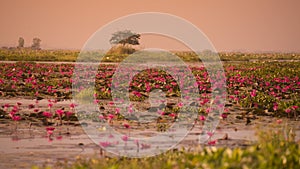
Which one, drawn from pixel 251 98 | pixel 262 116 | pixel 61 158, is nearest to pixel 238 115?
pixel 262 116

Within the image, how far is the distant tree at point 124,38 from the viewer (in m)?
66.9

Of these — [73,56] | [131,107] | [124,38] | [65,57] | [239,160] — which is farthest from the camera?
[124,38]

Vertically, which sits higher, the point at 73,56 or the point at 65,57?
the point at 73,56

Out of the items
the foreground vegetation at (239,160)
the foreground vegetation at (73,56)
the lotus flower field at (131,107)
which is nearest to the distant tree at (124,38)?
the foreground vegetation at (73,56)

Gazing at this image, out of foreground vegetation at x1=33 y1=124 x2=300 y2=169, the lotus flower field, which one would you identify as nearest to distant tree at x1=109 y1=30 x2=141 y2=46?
the lotus flower field

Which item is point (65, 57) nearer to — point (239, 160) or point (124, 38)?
point (124, 38)

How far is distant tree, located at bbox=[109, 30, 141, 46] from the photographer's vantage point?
66.9 metres

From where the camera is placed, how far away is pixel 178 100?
56.2 feet

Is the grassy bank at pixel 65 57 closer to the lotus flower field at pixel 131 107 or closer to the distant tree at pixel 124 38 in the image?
the distant tree at pixel 124 38

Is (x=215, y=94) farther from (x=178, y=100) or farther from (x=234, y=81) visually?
(x=234, y=81)

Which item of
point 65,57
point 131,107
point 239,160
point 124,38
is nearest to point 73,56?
point 65,57

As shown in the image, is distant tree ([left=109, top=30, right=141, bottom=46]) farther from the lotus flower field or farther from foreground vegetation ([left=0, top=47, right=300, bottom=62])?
the lotus flower field

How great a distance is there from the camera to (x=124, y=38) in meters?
68.1

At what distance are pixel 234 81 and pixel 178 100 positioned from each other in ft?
18.7
